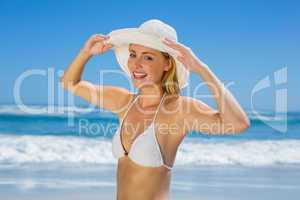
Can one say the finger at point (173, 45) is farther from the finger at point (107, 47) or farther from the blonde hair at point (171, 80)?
the finger at point (107, 47)

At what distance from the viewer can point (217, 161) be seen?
937 centimetres

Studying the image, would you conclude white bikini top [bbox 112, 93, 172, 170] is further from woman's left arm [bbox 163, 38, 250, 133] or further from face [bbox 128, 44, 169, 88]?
woman's left arm [bbox 163, 38, 250, 133]

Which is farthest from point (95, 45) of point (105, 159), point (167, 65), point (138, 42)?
point (105, 159)

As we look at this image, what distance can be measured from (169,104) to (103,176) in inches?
188

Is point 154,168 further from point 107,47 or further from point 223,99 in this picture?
point 107,47

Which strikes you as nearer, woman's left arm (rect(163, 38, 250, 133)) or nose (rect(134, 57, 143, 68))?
woman's left arm (rect(163, 38, 250, 133))

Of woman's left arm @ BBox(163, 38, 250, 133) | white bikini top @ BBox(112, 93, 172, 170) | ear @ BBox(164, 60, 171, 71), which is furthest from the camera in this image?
ear @ BBox(164, 60, 171, 71)

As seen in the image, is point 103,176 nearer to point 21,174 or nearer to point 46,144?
point 21,174

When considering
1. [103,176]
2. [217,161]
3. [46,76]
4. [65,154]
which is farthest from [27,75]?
[103,176]

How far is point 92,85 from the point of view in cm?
284

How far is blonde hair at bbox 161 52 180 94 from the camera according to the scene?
2.67 metres

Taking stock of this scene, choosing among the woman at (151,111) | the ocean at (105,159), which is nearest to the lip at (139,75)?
the woman at (151,111)

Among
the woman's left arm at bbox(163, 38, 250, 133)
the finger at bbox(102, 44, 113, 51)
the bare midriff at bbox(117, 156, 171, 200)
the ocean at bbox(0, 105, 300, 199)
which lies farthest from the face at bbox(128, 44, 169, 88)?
the ocean at bbox(0, 105, 300, 199)

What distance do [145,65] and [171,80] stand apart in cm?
16
